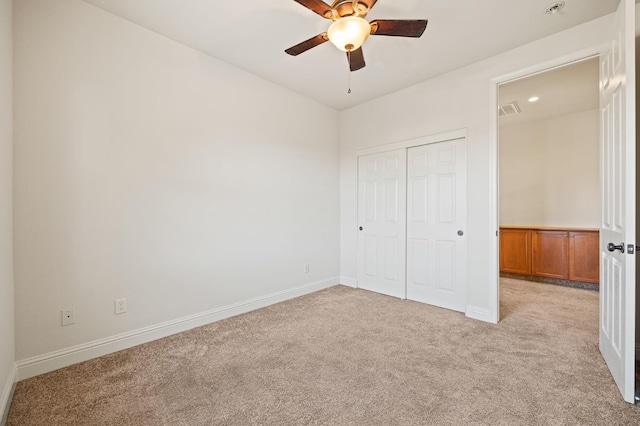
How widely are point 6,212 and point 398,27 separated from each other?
9.04 feet

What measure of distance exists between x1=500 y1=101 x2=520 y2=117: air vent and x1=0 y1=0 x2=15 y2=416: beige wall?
213 inches

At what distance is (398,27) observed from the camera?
6.18 ft

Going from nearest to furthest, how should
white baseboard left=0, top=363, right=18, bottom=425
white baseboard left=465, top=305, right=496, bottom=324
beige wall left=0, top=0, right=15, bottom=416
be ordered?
white baseboard left=0, top=363, right=18, bottom=425, beige wall left=0, top=0, right=15, bottom=416, white baseboard left=465, top=305, right=496, bottom=324

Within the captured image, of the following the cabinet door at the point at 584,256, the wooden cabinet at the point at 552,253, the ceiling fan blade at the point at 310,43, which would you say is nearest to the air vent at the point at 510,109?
the wooden cabinet at the point at 552,253

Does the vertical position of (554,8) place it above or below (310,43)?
above

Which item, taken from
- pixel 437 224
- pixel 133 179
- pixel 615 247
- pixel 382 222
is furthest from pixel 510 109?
pixel 133 179

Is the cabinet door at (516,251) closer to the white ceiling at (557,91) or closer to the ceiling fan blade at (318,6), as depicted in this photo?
the white ceiling at (557,91)

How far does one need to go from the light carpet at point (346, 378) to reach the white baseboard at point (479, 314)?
90 millimetres

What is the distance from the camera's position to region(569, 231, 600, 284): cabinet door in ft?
13.3

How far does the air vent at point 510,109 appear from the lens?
4.29m

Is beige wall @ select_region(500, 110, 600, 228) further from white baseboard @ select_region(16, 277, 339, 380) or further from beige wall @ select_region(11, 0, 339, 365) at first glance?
white baseboard @ select_region(16, 277, 339, 380)

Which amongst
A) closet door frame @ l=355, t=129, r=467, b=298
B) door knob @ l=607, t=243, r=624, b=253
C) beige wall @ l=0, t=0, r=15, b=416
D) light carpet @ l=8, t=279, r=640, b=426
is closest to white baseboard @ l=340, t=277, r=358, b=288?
closet door frame @ l=355, t=129, r=467, b=298

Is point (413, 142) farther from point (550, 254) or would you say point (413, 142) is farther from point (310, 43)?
point (550, 254)

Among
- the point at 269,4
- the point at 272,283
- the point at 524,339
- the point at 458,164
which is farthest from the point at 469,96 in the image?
the point at 272,283
